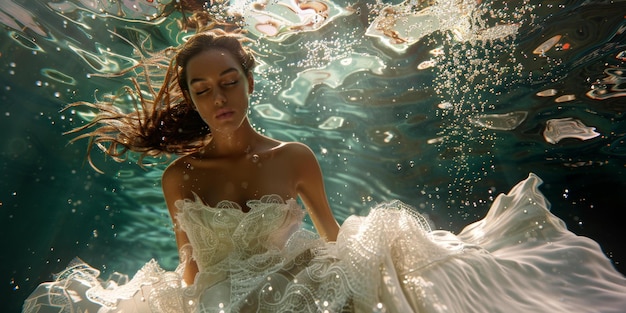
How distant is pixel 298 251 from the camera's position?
8.89ft

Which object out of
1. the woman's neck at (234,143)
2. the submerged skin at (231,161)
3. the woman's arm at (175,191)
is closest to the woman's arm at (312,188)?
the submerged skin at (231,161)

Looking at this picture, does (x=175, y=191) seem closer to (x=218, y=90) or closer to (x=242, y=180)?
(x=242, y=180)

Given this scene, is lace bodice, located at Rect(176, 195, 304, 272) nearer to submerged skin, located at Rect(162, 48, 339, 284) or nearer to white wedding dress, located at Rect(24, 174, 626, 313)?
white wedding dress, located at Rect(24, 174, 626, 313)

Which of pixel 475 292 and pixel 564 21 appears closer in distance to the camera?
pixel 475 292

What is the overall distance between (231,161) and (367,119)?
5455 mm

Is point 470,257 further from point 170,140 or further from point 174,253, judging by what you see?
point 174,253

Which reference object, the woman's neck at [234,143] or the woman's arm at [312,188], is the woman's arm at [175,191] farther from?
the woman's arm at [312,188]

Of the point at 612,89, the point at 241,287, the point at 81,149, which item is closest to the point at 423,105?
the point at 612,89

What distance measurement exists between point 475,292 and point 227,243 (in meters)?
1.79

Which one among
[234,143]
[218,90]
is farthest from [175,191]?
[218,90]

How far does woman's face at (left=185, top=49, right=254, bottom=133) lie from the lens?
3.46m

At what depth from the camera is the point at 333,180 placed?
1105 centimetres

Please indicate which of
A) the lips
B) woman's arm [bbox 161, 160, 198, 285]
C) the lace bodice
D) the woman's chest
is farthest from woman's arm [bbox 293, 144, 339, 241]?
woman's arm [bbox 161, 160, 198, 285]

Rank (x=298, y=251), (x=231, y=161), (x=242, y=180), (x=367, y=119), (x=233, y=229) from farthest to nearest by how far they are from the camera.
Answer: (x=367, y=119) → (x=231, y=161) → (x=242, y=180) → (x=233, y=229) → (x=298, y=251)
